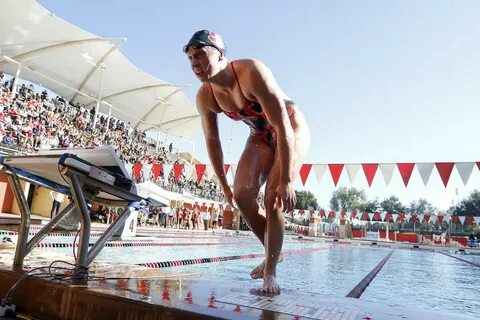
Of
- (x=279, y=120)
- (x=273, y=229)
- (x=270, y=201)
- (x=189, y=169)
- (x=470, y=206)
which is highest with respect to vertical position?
(x=470, y=206)

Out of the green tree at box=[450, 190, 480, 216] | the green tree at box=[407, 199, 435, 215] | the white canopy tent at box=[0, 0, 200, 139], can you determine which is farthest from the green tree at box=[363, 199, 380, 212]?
the white canopy tent at box=[0, 0, 200, 139]

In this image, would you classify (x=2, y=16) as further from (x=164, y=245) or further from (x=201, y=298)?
(x=201, y=298)

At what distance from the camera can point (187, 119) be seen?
35.6 m

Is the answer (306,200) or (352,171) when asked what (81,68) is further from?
(306,200)

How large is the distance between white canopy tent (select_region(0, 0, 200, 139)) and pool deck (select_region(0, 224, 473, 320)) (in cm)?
1998

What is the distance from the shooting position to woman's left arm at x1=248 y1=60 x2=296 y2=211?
194 cm

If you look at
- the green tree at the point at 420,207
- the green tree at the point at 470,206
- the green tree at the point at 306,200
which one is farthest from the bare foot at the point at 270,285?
the green tree at the point at 420,207

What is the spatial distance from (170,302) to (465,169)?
967 centimetres

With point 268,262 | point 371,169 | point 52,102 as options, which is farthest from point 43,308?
point 52,102

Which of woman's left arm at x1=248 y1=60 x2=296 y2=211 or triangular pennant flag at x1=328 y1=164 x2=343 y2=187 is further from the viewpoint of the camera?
triangular pennant flag at x1=328 y1=164 x2=343 y2=187

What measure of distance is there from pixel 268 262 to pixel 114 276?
86 centimetres

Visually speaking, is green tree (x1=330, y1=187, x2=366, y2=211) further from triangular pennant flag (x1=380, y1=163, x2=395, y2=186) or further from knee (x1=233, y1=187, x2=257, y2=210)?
knee (x1=233, y1=187, x2=257, y2=210)

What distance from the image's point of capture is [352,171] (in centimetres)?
1045

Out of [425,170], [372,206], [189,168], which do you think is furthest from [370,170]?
[372,206]
